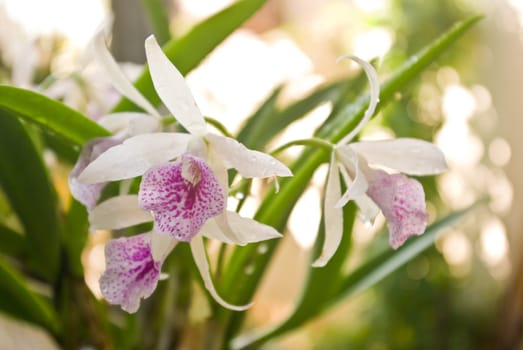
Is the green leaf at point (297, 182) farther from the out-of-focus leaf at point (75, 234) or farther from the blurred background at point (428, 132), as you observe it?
the blurred background at point (428, 132)

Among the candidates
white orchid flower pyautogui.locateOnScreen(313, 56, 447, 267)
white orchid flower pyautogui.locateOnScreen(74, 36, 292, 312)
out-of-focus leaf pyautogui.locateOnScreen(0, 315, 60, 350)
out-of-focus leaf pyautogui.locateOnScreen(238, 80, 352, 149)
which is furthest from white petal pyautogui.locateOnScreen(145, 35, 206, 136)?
out-of-focus leaf pyautogui.locateOnScreen(0, 315, 60, 350)

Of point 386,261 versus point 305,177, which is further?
point 386,261

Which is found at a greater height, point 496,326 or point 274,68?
point 274,68

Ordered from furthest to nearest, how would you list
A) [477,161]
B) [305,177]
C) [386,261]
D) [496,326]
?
1. [477,161]
2. [496,326]
3. [386,261]
4. [305,177]

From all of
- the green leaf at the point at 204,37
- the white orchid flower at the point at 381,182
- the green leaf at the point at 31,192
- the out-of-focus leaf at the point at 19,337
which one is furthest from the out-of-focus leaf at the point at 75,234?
the out-of-focus leaf at the point at 19,337

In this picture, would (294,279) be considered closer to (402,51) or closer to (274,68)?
(274,68)

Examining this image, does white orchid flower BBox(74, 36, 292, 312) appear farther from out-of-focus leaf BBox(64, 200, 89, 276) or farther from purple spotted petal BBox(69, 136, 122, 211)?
out-of-focus leaf BBox(64, 200, 89, 276)

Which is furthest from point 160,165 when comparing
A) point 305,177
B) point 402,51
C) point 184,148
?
point 402,51
